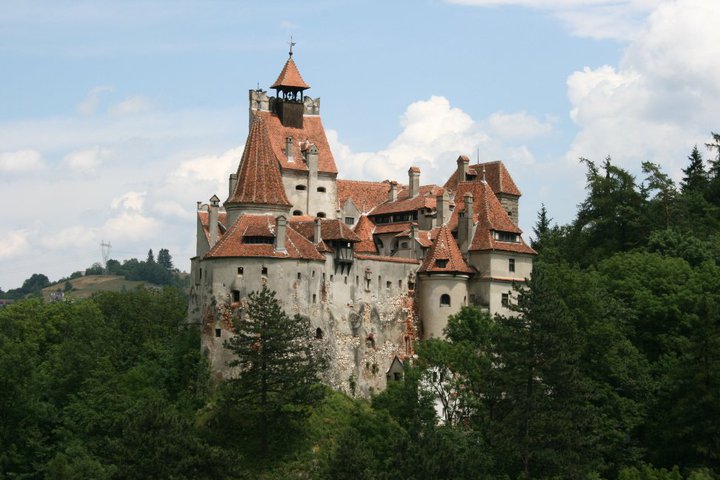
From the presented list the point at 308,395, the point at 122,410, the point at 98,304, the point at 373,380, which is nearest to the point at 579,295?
the point at 373,380

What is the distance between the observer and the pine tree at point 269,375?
275 feet

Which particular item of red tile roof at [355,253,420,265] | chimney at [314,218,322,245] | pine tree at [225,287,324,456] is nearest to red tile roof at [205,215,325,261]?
chimney at [314,218,322,245]

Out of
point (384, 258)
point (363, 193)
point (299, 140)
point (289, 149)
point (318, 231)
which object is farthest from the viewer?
point (363, 193)

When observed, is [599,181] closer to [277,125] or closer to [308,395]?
[277,125]

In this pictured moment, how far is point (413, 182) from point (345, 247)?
494 inches

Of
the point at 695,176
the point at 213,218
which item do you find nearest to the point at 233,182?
the point at 213,218

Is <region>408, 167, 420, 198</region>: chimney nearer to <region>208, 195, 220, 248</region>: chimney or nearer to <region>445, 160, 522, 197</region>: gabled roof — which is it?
<region>445, 160, 522, 197</region>: gabled roof

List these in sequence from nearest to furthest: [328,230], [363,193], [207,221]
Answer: [328,230]
[207,221]
[363,193]

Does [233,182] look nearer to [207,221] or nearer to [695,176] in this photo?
[207,221]

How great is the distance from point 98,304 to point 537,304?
2465 inches

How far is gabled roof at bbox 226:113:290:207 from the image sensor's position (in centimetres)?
9181

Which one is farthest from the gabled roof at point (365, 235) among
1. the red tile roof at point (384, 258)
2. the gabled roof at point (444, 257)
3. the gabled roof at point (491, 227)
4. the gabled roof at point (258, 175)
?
the gabled roof at point (258, 175)

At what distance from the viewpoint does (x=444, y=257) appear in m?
96.6

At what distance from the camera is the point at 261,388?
276 ft
